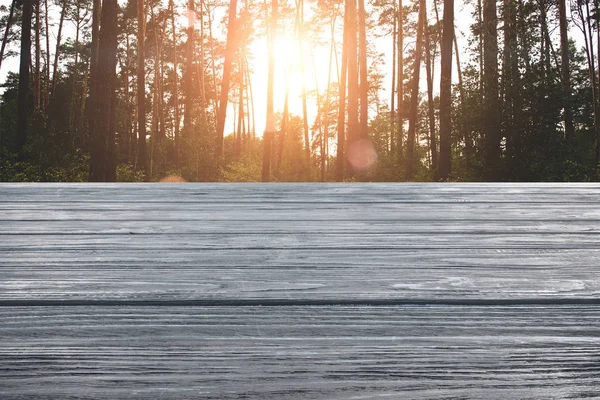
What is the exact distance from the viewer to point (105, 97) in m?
11.4

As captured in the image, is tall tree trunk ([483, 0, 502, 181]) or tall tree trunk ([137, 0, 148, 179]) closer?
tall tree trunk ([483, 0, 502, 181])

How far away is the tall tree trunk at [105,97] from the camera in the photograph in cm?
1122

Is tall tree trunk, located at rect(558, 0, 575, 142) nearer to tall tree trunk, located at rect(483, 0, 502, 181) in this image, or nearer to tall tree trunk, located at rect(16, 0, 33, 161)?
tall tree trunk, located at rect(483, 0, 502, 181)

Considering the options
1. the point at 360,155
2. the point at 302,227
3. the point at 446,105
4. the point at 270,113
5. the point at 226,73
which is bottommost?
the point at 302,227

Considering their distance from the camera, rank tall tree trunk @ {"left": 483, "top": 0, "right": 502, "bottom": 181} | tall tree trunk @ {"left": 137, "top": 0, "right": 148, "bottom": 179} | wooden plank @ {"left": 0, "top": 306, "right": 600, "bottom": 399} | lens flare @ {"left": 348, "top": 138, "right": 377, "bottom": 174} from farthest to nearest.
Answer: tall tree trunk @ {"left": 137, "top": 0, "right": 148, "bottom": 179} → lens flare @ {"left": 348, "top": 138, "right": 377, "bottom": 174} → tall tree trunk @ {"left": 483, "top": 0, "right": 502, "bottom": 181} → wooden plank @ {"left": 0, "top": 306, "right": 600, "bottom": 399}

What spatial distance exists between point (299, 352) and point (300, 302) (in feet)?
0.81

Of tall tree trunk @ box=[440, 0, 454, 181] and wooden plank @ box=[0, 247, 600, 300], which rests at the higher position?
tall tree trunk @ box=[440, 0, 454, 181]

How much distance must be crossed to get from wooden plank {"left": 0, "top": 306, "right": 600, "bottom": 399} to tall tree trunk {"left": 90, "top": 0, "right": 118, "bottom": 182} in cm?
1071

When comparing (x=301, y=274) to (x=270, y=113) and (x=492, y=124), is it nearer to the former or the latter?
(x=492, y=124)

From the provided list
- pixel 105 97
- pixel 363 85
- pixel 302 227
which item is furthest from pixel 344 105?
pixel 302 227

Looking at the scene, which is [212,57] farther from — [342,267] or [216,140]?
[342,267]

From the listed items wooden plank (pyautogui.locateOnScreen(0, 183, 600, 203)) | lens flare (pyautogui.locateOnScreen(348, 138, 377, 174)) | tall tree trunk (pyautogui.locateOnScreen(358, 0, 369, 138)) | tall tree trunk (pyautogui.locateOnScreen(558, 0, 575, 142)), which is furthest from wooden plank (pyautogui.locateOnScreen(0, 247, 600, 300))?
tall tree trunk (pyautogui.locateOnScreen(358, 0, 369, 138))

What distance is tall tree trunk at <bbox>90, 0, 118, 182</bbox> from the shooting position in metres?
11.2

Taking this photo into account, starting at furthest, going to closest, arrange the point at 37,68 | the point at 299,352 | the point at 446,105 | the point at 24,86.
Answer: the point at 37,68 < the point at 24,86 < the point at 446,105 < the point at 299,352
